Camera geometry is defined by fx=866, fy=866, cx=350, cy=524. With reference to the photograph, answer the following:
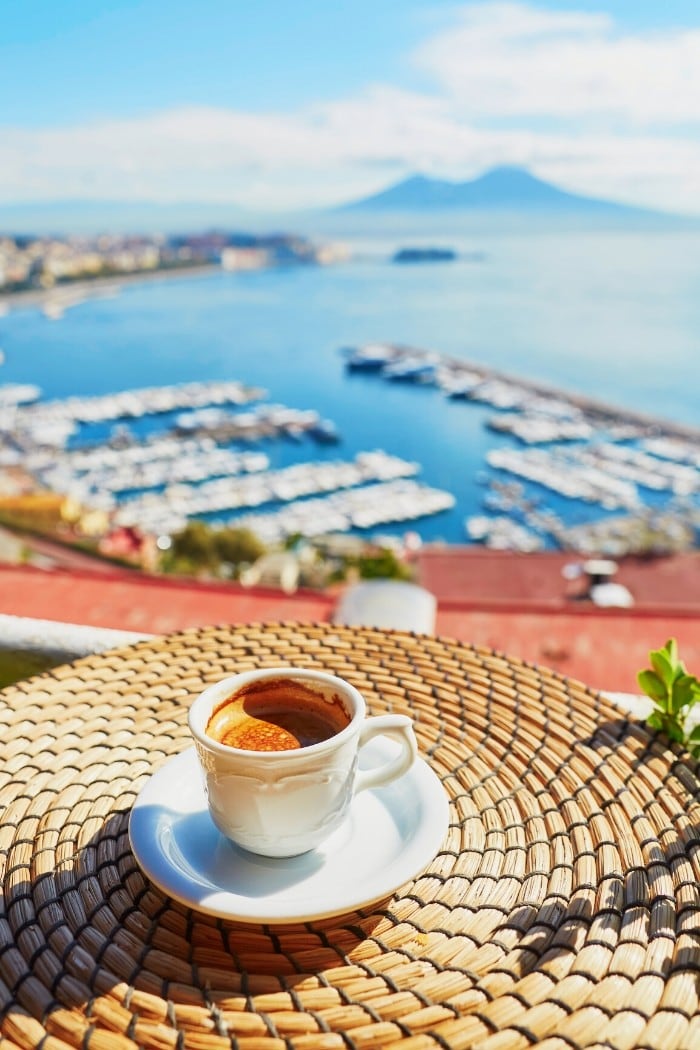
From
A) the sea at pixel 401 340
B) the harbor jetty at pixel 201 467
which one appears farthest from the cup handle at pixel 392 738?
the sea at pixel 401 340

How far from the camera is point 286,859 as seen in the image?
0.46 metres

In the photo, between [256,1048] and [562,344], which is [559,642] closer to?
[256,1048]

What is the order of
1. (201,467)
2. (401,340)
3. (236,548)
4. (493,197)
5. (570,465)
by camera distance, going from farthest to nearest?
1. (493,197)
2. (401,340)
3. (570,465)
4. (201,467)
5. (236,548)

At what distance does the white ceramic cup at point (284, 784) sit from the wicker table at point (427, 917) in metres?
0.04

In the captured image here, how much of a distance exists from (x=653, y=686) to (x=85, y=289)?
167ft

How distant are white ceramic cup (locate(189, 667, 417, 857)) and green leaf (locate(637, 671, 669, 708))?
0.74ft

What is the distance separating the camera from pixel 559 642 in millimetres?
2420

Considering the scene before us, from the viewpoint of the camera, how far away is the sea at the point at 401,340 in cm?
2592

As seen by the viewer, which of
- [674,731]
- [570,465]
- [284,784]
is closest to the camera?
[284,784]

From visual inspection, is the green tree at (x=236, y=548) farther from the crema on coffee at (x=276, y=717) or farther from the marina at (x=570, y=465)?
the crema on coffee at (x=276, y=717)

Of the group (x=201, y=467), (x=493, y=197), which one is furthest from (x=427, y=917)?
(x=493, y=197)

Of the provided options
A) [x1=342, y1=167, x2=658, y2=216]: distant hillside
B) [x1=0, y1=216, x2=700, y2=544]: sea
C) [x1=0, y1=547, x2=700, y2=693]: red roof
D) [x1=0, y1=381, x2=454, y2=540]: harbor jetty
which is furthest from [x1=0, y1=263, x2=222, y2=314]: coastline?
[x1=342, y1=167, x2=658, y2=216]: distant hillside

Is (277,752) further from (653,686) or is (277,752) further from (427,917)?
(653,686)

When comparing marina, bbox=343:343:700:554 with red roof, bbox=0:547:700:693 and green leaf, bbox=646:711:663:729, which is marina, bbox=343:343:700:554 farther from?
green leaf, bbox=646:711:663:729
